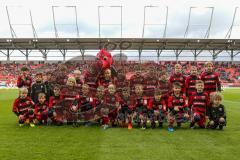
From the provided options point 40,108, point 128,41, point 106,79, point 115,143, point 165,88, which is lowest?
point 115,143

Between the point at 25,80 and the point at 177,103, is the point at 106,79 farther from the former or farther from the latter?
the point at 25,80

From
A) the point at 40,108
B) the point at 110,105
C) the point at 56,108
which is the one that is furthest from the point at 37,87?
the point at 110,105

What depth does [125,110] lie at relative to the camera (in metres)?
8.42

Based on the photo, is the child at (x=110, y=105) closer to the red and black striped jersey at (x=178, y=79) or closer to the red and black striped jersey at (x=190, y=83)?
the red and black striped jersey at (x=178, y=79)

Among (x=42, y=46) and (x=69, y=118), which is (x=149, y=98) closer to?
(x=69, y=118)

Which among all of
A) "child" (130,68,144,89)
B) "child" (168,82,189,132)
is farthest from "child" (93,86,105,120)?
"child" (168,82,189,132)

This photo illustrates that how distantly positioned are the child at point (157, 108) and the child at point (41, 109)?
2727mm

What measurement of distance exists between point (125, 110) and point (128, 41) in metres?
26.8

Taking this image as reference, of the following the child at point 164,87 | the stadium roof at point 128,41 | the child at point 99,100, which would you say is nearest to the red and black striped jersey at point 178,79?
the child at point 164,87

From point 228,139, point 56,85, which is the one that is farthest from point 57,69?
point 228,139

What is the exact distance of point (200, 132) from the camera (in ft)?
24.8

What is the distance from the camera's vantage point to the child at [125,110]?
8.29 metres

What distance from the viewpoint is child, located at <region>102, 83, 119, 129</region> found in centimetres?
817

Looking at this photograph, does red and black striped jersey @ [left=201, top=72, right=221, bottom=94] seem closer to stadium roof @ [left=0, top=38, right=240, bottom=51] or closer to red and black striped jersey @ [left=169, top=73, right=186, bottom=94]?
red and black striped jersey @ [left=169, top=73, right=186, bottom=94]
